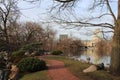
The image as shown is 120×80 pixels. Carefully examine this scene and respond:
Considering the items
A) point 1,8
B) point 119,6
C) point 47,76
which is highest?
point 1,8

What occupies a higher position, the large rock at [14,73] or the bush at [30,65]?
the bush at [30,65]

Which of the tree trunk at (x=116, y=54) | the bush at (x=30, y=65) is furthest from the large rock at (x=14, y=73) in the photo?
the tree trunk at (x=116, y=54)

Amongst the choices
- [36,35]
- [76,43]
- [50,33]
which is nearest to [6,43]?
[36,35]

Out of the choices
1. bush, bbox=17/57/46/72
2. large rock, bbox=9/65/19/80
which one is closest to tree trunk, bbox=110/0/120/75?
bush, bbox=17/57/46/72

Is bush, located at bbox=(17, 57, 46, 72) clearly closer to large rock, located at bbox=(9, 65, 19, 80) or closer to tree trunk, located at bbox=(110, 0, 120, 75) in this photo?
large rock, located at bbox=(9, 65, 19, 80)

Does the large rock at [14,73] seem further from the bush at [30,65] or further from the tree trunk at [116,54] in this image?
the tree trunk at [116,54]

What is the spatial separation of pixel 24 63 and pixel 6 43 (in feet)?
73.6

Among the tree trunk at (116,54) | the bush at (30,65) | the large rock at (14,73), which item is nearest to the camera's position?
the tree trunk at (116,54)

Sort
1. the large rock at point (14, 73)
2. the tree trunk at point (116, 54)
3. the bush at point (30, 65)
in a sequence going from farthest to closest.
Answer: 1. the bush at point (30, 65)
2. the large rock at point (14, 73)
3. the tree trunk at point (116, 54)

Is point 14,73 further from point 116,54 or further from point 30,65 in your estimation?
point 116,54

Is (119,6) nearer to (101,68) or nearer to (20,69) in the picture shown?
(101,68)

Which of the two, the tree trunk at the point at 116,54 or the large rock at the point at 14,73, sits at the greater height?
the tree trunk at the point at 116,54

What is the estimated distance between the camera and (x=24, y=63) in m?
18.4

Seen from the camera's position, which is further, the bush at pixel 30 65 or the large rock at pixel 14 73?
the bush at pixel 30 65
